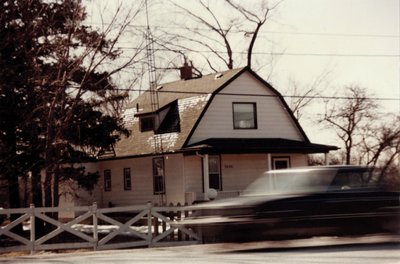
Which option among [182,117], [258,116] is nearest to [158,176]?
[182,117]

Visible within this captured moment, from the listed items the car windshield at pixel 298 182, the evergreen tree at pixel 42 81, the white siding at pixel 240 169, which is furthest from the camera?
the white siding at pixel 240 169

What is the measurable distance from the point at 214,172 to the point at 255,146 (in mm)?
2311

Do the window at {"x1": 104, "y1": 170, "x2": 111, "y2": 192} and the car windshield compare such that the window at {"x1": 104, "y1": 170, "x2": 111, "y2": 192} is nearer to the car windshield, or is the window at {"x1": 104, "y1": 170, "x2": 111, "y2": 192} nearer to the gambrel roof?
the gambrel roof

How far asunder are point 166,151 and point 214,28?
667 inches

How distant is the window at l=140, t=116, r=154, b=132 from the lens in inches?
1421

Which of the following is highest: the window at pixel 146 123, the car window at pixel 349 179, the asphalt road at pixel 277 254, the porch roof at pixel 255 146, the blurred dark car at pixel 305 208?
the window at pixel 146 123

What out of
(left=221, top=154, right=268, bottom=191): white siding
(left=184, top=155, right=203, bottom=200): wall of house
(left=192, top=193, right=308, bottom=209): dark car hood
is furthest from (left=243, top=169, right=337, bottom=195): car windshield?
(left=221, top=154, right=268, bottom=191): white siding

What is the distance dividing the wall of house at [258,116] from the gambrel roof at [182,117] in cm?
31

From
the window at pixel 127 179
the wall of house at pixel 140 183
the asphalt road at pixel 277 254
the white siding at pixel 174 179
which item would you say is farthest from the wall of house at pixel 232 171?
the asphalt road at pixel 277 254

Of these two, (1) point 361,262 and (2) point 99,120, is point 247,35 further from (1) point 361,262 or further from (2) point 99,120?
(1) point 361,262

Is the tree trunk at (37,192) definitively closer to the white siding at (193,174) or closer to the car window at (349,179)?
the white siding at (193,174)

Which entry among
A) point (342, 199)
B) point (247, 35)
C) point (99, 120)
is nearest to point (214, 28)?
point (247, 35)

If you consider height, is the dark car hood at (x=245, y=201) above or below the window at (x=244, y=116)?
below

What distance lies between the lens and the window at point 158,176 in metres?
34.5
